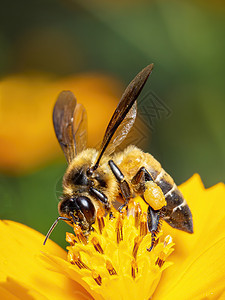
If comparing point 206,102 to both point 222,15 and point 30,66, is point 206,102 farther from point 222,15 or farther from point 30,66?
point 30,66

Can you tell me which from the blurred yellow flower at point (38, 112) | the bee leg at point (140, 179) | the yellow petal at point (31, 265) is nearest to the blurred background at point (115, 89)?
the blurred yellow flower at point (38, 112)

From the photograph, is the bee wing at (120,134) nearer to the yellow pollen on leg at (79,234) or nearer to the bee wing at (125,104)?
the bee wing at (125,104)

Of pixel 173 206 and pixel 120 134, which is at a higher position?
pixel 120 134

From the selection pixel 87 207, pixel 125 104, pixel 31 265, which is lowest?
pixel 31 265

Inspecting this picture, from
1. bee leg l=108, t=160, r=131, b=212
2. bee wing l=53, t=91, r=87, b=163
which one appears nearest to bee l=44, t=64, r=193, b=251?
bee leg l=108, t=160, r=131, b=212

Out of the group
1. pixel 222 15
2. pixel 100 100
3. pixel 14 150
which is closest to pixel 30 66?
pixel 100 100

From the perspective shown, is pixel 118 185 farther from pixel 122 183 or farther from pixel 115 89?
pixel 115 89

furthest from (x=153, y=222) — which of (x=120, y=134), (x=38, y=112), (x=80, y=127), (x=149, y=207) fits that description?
(x=38, y=112)
